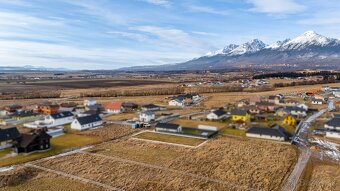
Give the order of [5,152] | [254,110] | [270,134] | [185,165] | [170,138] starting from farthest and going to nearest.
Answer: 1. [254,110]
2. [170,138]
3. [270,134]
4. [5,152]
5. [185,165]

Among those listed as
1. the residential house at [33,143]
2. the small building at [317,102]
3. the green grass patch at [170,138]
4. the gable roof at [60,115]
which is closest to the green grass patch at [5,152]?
the residential house at [33,143]

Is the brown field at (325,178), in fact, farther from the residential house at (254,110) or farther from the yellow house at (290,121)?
the residential house at (254,110)

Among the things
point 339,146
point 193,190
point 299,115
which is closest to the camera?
point 193,190

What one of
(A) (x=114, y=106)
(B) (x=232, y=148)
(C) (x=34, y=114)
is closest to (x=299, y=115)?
(B) (x=232, y=148)

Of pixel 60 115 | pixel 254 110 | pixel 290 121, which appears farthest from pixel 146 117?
pixel 290 121

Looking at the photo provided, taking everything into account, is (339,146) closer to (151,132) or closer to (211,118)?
(211,118)

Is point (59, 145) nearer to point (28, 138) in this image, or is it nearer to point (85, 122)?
point (28, 138)
